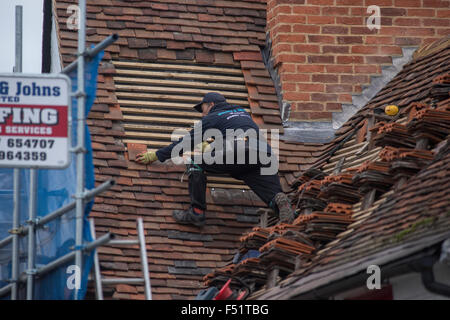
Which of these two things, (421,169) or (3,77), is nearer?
(3,77)

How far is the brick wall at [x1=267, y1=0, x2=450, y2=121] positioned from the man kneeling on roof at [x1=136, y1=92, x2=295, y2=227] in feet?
4.28

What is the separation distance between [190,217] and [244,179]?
70 cm

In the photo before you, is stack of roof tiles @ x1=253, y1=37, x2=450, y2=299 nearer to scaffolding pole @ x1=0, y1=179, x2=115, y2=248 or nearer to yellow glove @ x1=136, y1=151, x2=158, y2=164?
scaffolding pole @ x1=0, y1=179, x2=115, y2=248

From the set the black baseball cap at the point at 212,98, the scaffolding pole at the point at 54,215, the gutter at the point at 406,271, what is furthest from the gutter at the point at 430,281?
the black baseball cap at the point at 212,98

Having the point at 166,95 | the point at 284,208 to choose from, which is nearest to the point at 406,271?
the point at 284,208

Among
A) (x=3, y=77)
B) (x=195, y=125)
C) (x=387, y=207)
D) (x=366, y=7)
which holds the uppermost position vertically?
(x=366, y=7)

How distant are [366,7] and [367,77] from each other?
34.5 inches

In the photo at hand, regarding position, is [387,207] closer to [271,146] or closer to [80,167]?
[80,167]

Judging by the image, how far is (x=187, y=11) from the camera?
13094mm

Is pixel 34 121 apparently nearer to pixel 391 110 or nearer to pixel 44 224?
pixel 44 224

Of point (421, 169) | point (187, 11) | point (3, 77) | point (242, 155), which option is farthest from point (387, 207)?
point (187, 11)

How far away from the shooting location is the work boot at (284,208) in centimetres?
1038

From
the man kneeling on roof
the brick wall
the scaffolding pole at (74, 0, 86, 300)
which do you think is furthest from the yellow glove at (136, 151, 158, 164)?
the scaffolding pole at (74, 0, 86, 300)

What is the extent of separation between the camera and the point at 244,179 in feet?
36.8
